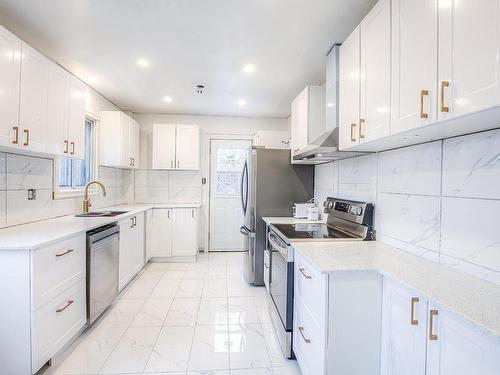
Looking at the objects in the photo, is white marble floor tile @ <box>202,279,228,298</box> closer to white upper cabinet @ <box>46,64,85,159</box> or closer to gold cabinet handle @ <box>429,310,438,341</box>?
white upper cabinet @ <box>46,64,85,159</box>

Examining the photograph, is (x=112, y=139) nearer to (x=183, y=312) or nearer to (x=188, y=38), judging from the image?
(x=188, y=38)

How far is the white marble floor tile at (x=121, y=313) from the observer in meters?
2.38

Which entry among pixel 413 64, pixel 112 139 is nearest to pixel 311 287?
pixel 413 64

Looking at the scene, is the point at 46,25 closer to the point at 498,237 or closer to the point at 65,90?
the point at 65,90

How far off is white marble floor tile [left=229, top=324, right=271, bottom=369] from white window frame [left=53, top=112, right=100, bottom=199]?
2.19 metres

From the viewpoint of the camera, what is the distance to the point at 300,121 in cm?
283

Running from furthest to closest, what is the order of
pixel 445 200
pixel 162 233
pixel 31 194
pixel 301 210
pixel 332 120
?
pixel 162 233 → pixel 301 210 → pixel 31 194 → pixel 332 120 → pixel 445 200

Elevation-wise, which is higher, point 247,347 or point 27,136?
point 27,136

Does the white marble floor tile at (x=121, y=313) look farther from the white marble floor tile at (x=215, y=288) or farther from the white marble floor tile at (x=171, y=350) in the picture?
the white marble floor tile at (x=215, y=288)

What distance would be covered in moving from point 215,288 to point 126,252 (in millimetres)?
1109

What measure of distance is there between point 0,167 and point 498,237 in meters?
3.13

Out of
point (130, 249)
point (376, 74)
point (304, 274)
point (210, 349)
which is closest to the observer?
point (376, 74)

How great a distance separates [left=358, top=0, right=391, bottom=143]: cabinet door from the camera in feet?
4.55

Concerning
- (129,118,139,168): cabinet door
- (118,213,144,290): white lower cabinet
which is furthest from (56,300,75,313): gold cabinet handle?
(129,118,139,168): cabinet door
